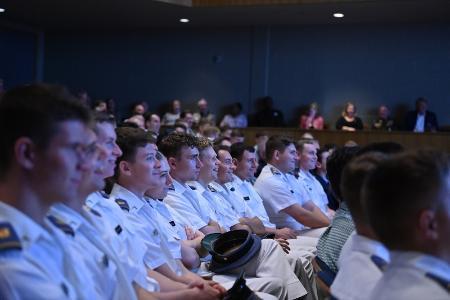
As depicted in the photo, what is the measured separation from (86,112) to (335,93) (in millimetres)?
10306

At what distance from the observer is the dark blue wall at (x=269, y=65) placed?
11.1m

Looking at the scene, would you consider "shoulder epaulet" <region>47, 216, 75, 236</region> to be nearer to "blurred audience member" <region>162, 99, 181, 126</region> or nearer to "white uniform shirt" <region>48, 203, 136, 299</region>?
"white uniform shirt" <region>48, 203, 136, 299</region>

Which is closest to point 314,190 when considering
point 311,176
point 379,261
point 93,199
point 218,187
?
point 311,176

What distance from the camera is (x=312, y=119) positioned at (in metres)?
11.2

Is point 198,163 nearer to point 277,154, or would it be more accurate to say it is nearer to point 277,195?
point 277,195

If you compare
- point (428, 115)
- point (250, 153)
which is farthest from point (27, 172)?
point (428, 115)

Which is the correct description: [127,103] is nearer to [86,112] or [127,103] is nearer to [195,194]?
[195,194]

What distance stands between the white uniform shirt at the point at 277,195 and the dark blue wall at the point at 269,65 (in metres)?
6.48

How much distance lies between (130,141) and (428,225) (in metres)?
1.76

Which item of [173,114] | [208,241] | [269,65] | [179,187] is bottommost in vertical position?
[208,241]

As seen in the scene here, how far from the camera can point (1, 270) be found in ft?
4.32

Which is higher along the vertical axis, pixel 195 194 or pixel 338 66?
pixel 338 66

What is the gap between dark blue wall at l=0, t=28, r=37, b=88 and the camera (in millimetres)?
12391

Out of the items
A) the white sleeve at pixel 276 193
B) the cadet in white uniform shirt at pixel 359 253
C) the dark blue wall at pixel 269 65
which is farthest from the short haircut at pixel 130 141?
the dark blue wall at pixel 269 65
